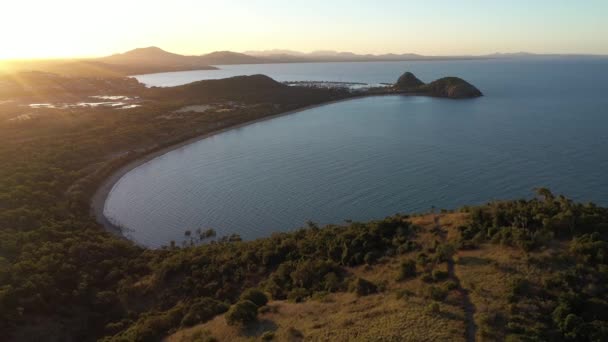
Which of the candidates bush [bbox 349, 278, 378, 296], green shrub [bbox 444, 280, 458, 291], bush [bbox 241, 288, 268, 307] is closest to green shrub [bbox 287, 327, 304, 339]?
bush [bbox 241, 288, 268, 307]

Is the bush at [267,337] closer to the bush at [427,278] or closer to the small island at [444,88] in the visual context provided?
the bush at [427,278]

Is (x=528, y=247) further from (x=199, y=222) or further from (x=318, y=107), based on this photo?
(x=318, y=107)

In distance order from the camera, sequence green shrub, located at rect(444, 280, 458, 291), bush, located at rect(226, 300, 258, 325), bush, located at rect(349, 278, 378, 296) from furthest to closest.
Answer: bush, located at rect(349, 278, 378, 296) → bush, located at rect(226, 300, 258, 325) → green shrub, located at rect(444, 280, 458, 291)

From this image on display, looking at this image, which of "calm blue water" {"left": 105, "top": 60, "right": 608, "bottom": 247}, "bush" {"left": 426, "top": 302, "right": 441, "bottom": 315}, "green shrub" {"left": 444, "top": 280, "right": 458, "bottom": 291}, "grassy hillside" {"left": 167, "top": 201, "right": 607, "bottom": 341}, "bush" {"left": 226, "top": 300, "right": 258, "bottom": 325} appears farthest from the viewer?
"calm blue water" {"left": 105, "top": 60, "right": 608, "bottom": 247}

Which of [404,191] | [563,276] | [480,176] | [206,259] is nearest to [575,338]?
[563,276]

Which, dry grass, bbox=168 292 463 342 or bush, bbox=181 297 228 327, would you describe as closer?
dry grass, bbox=168 292 463 342

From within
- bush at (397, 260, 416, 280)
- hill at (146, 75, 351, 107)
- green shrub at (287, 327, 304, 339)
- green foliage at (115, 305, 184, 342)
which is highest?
hill at (146, 75, 351, 107)

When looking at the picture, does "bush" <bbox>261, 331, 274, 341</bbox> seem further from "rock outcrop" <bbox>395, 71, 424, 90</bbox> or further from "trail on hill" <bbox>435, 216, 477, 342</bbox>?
"rock outcrop" <bbox>395, 71, 424, 90</bbox>
